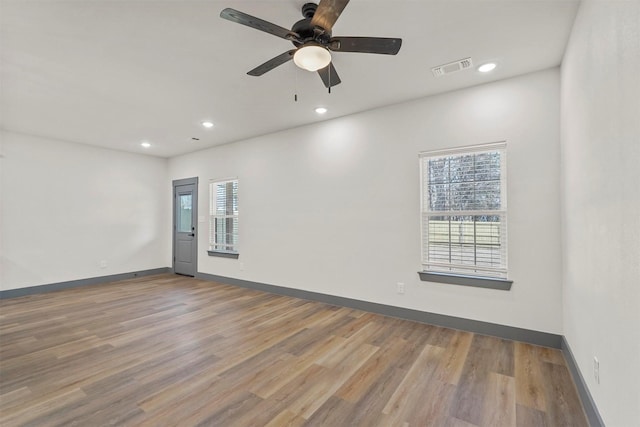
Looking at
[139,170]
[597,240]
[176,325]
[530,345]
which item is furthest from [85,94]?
[530,345]

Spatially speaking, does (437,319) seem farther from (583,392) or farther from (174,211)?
(174,211)

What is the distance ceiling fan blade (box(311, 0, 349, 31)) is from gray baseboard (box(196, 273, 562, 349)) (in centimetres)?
316

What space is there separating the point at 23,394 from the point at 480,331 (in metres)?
4.06

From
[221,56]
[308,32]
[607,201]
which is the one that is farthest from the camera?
[221,56]

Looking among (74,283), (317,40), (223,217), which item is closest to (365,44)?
(317,40)

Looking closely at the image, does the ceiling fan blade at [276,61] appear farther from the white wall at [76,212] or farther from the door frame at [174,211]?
the white wall at [76,212]

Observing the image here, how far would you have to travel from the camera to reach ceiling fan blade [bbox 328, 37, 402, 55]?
1.88m

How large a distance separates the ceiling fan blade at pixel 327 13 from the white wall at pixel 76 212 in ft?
19.4

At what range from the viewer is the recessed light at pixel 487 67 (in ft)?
9.04

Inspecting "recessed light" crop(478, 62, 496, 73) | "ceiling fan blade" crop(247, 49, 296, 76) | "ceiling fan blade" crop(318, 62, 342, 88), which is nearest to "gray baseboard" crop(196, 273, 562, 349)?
"recessed light" crop(478, 62, 496, 73)

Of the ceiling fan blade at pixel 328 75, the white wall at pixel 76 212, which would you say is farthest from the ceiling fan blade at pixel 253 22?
the white wall at pixel 76 212

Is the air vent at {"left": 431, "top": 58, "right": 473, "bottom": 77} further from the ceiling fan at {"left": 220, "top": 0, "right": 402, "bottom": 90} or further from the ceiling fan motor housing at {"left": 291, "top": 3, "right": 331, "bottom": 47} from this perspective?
the ceiling fan motor housing at {"left": 291, "top": 3, "right": 331, "bottom": 47}

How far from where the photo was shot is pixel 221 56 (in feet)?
8.57

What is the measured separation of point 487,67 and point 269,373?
11.4ft
